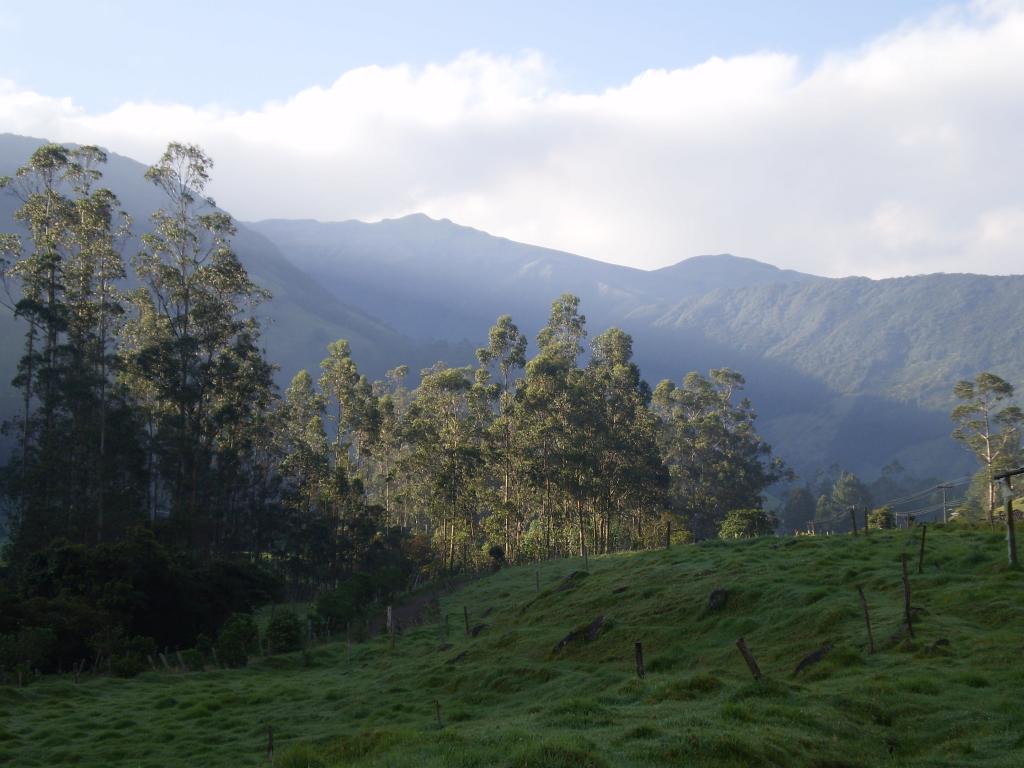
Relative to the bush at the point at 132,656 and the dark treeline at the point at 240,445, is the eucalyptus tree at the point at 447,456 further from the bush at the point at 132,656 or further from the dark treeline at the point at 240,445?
the bush at the point at 132,656

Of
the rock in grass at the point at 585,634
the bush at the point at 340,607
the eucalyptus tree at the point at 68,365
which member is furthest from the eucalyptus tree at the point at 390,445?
the rock in grass at the point at 585,634

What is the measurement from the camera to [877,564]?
113ft

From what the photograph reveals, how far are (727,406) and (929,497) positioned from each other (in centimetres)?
10613

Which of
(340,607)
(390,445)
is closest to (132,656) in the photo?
(340,607)

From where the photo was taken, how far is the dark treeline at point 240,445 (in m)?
60.5

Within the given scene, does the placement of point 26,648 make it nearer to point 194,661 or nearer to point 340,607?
→ point 194,661

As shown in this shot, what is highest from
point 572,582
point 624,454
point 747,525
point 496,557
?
point 624,454

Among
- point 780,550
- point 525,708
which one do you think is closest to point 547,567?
point 780,550

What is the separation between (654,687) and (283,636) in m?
31.4

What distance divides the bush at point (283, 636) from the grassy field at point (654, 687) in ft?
7.25

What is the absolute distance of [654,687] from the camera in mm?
22500

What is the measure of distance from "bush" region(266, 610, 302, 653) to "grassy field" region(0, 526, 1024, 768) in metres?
2.21

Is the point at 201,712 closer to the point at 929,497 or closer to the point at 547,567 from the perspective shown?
the point at 547,567

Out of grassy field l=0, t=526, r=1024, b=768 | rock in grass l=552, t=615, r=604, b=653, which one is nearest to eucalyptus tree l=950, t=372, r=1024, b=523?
grassy field l=0, t=526, r=1024, b=768
